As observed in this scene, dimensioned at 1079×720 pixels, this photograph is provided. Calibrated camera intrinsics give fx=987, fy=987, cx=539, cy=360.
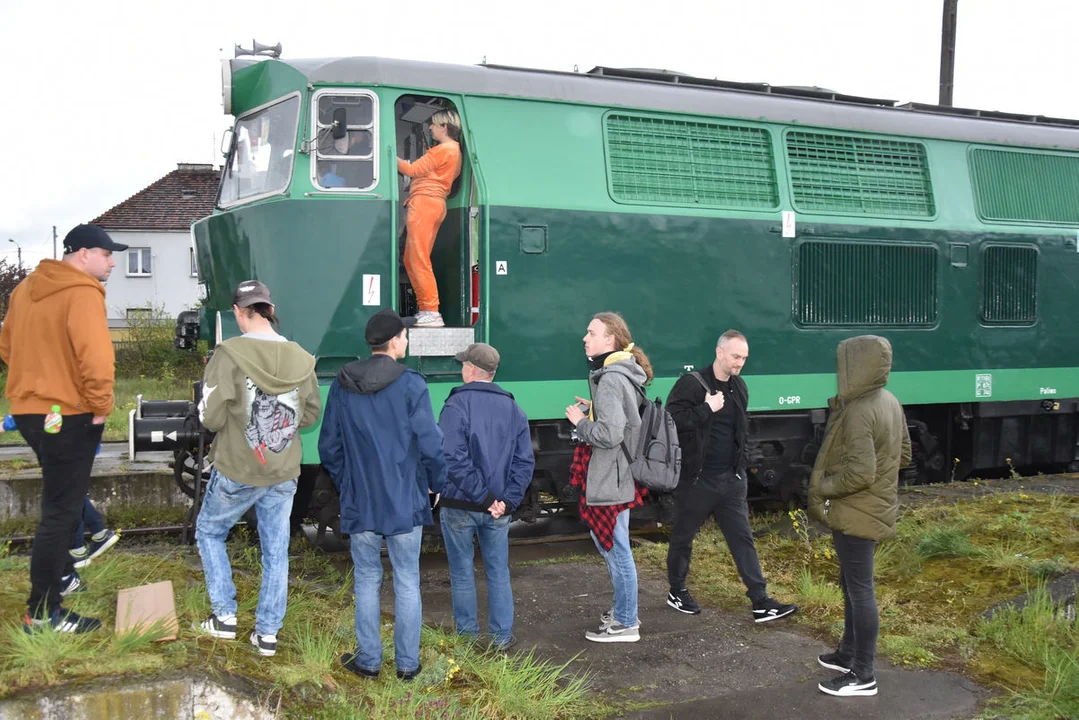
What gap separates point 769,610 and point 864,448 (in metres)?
1.56

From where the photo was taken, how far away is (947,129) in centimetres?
885

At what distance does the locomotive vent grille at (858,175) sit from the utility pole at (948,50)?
800 centimetres

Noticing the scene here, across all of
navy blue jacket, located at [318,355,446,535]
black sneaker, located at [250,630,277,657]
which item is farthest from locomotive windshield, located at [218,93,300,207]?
black sneaker, located at [250,630,277,657]

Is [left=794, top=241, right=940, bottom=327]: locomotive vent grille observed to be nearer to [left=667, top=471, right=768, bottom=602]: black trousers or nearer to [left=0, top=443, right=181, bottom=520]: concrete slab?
[left=667, top=471, right=768, bottom=602]: black trousers

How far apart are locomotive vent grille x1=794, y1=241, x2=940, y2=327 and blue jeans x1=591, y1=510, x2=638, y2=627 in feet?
11.2

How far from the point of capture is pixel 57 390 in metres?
4.41

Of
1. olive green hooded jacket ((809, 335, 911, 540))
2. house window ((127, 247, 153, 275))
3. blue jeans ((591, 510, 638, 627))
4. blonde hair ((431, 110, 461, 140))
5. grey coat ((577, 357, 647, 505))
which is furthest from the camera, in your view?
house window ((127, 247, 153, 275))

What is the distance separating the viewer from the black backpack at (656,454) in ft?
17.5

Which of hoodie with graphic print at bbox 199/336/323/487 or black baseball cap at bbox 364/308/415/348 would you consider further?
black baseball cap at bbox 364/308/415/348

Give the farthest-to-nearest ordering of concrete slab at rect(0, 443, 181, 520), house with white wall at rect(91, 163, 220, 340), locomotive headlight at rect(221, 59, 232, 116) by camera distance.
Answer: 1. house with white wall at rect(91, 163, 220, 340)
2. concrete slab at rect(0, 443, 181, 520)
3. locomotive headlight at rect(221, 59, 232, 116)

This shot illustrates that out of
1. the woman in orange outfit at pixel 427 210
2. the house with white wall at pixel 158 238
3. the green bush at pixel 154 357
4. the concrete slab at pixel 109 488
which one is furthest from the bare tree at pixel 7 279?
the woman in orange outfit at pixel 427 210

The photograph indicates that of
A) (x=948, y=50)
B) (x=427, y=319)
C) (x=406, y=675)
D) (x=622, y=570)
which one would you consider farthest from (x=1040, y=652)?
(x=948, y=50)

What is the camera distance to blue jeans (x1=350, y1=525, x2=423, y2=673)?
15.2 ft

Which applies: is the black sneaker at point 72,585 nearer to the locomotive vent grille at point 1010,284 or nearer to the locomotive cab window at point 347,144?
the locomotive cab window at point 347,144
